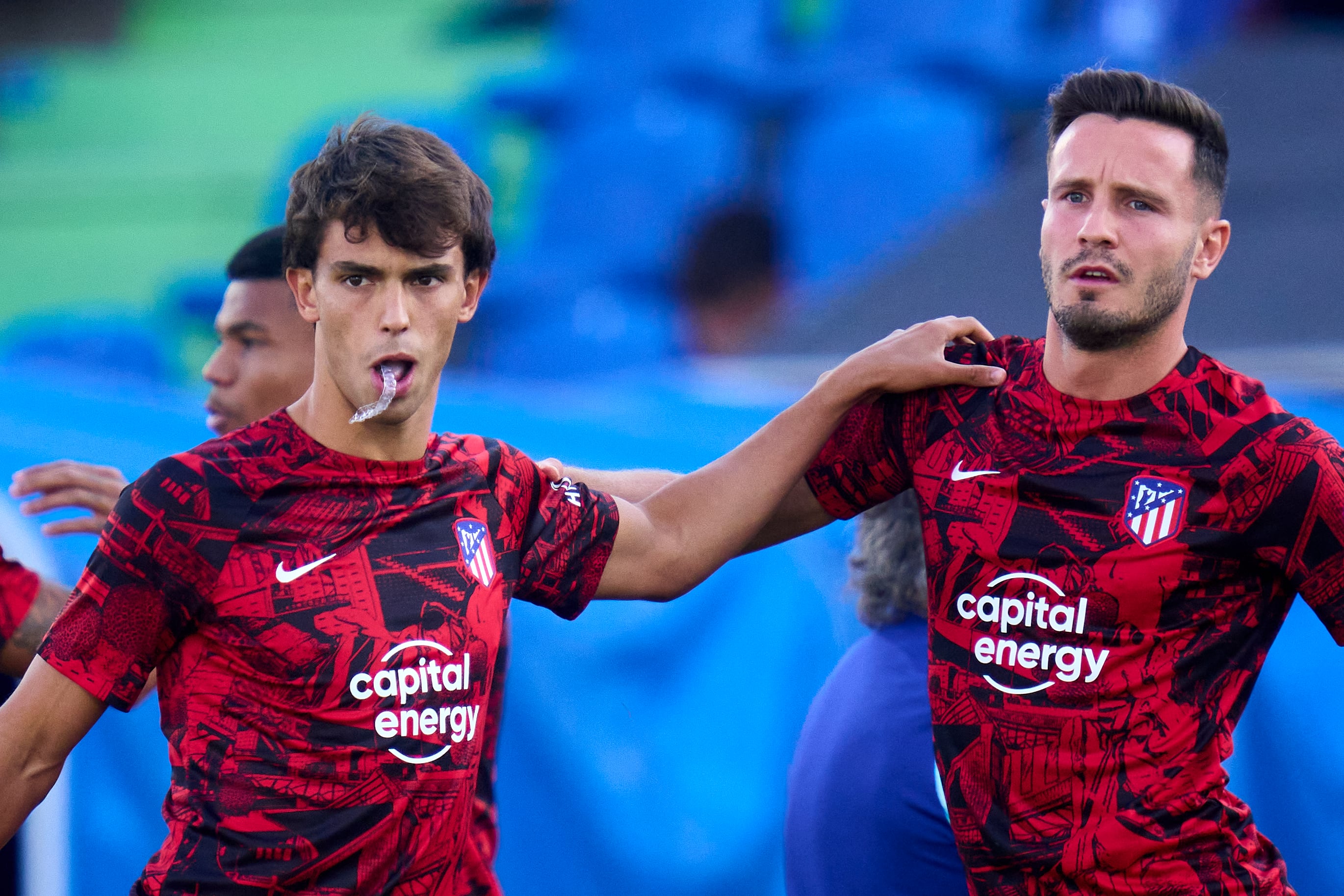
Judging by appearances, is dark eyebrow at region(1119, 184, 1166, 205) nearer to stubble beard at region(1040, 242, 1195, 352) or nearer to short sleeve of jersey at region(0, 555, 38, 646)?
stubble beard at region(1040, 242, 1195, 352)

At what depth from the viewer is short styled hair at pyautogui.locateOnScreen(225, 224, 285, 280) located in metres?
2.56

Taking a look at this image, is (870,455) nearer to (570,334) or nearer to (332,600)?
(332,600)

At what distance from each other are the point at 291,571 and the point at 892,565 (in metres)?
1.15

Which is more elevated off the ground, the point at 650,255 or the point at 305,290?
the point at 650,255

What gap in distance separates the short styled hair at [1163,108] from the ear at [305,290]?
1134 millimetres

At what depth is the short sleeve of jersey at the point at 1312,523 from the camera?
6.12 ft

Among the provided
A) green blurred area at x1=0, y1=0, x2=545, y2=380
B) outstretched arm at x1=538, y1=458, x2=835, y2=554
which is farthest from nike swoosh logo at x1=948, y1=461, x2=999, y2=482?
green blurred area at x1=0, y1=0, x2=545, y2=380

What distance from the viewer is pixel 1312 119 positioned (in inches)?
249

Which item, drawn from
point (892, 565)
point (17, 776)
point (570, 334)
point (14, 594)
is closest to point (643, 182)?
point (570, 334)

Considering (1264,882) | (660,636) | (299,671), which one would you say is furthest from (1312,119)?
(299,671)

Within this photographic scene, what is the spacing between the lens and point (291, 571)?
188 cm

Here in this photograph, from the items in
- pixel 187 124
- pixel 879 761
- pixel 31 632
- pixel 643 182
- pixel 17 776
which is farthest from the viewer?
pixel 187 124

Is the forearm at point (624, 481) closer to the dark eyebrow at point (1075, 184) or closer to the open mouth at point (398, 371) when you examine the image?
the open mouth at point (398, 371)

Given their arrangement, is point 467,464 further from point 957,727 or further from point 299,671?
point 957,727
